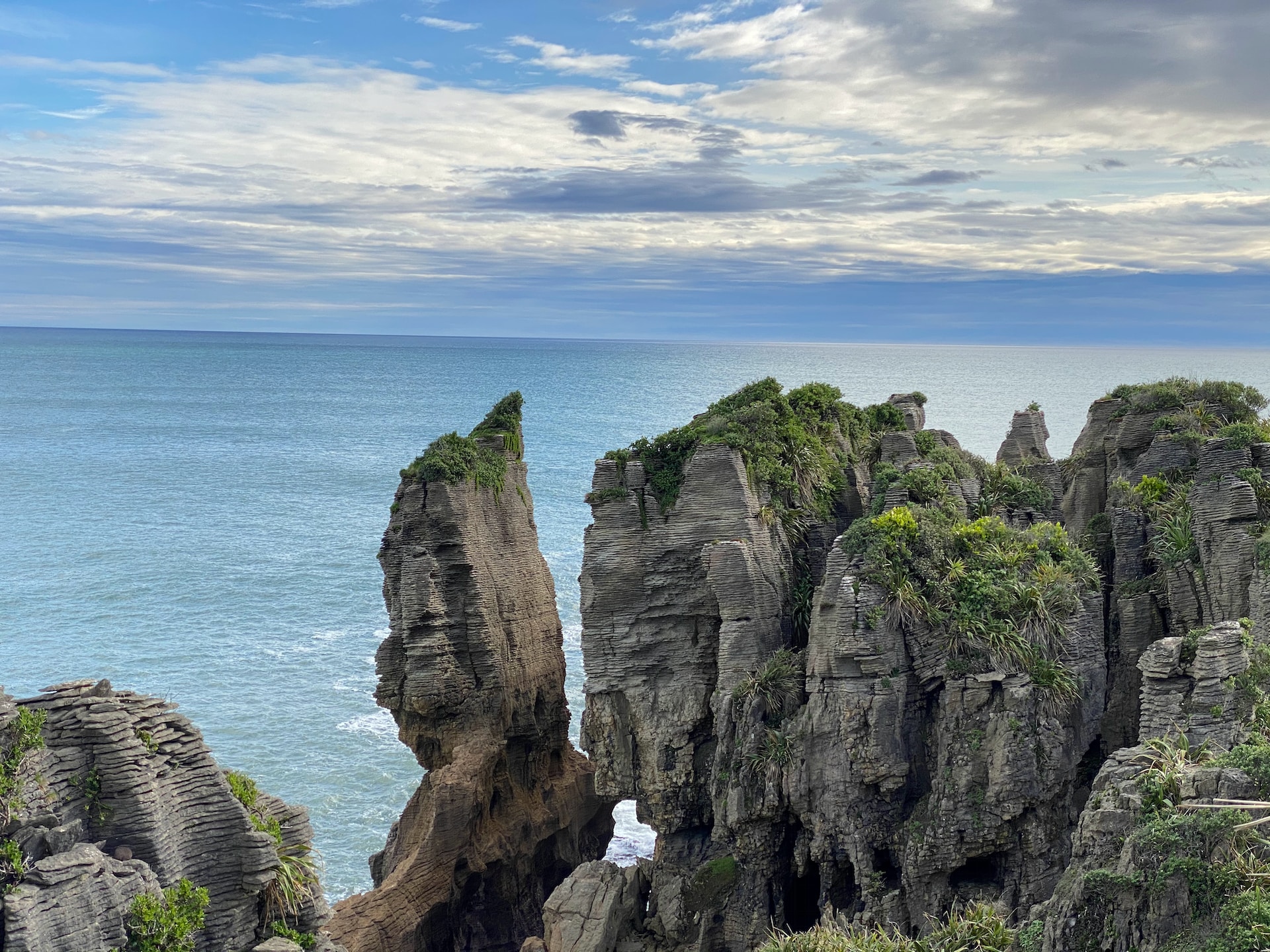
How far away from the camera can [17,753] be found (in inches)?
557

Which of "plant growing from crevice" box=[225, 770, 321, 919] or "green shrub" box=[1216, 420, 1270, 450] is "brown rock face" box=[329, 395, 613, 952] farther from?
"green shrub" box=[1216, 420, 1270, 450]

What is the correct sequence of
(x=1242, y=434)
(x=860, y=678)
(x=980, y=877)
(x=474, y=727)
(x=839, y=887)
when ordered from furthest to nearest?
(x=474, y=727)
(x=1242, y=434)
(x=839, y=887)
(x=860, y=678)
(x=980, y=877)

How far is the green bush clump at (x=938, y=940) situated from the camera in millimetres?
18875

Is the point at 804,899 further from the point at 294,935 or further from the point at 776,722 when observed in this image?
the point at 294,935

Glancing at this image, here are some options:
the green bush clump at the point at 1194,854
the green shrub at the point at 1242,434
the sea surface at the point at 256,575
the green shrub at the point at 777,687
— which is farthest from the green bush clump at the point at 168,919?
the sea surface at the point at 256,575

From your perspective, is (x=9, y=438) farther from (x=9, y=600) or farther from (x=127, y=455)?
(x=9, y=600)

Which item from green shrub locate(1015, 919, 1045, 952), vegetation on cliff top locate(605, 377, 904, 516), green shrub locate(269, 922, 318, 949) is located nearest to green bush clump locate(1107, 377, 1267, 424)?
vegetation on cliff top locate(605, 377, 904, 516)

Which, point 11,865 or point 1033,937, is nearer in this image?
point 11,865

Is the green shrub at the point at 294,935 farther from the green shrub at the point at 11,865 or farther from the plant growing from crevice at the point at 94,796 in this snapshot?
the green shrub at the point at 11,865

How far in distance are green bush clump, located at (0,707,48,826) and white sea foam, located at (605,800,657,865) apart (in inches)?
1028

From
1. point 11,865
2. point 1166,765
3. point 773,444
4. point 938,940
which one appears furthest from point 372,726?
point 1166,765

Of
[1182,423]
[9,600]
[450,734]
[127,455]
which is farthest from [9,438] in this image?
[1182,423]

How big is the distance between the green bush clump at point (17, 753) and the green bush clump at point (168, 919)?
1.81 metres

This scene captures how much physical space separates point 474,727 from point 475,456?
7.22m
